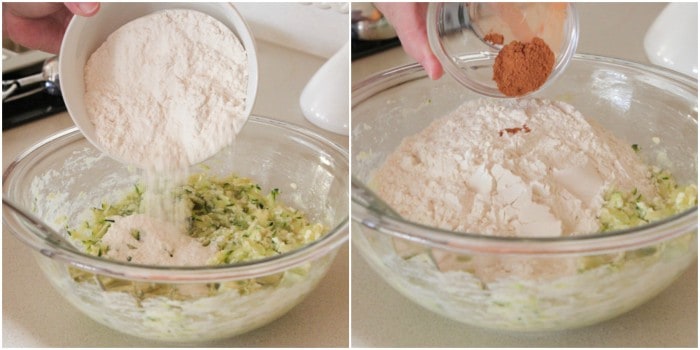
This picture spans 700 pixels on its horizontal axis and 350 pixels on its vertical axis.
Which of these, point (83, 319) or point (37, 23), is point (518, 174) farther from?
point (37, 23)

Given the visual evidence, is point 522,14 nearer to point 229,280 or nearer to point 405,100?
point 405,100

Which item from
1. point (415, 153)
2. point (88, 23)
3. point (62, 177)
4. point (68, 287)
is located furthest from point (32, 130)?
point (415, 153)

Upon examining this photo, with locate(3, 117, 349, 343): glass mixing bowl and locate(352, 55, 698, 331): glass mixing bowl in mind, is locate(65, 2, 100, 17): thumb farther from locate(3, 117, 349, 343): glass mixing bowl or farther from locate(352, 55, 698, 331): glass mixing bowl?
locate(352, 55, 698, 331): glass mixing bowl

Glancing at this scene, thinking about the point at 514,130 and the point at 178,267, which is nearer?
the point at 178,267

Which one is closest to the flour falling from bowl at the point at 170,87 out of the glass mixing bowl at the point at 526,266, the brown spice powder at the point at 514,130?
the glass mixing bowl at the point at 526,266

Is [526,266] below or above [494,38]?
below

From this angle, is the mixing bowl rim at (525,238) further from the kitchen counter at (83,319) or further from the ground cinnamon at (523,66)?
the ground cinnamon at (523,66)

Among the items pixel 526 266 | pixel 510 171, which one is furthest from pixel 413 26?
pixel 526 266
